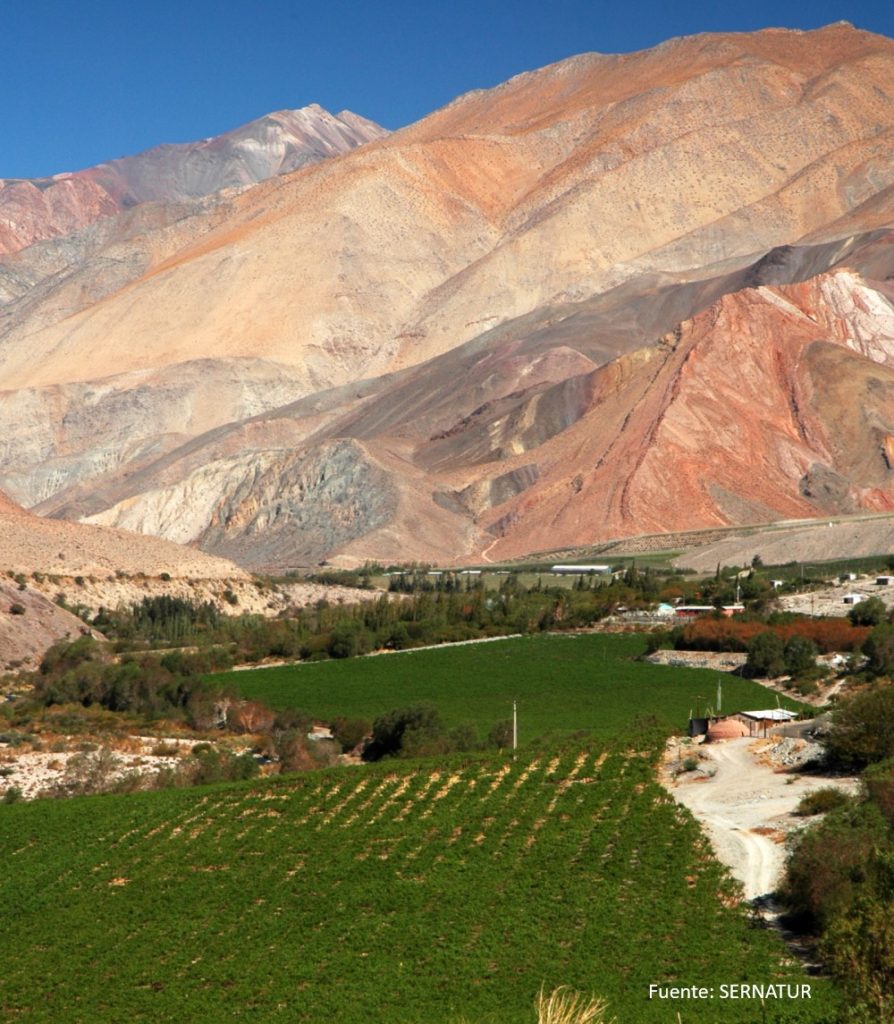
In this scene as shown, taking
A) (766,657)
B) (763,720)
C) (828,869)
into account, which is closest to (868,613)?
(766,657)

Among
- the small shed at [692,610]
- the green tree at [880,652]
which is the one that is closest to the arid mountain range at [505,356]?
the small shed at [692,610]

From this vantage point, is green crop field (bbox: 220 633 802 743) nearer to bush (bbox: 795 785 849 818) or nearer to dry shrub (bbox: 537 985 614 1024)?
bush (bbox: 795 785 849 818)

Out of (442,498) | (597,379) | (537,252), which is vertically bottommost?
(442,498)

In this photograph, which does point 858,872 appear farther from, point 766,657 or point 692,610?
point 692,610

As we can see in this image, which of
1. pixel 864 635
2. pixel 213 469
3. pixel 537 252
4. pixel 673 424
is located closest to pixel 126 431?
pixel 213 469

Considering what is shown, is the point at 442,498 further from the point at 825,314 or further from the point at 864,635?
the point at 864,635

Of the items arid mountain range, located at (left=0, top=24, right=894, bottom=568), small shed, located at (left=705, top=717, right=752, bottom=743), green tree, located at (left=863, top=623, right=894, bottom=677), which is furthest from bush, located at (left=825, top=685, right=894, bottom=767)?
arid mountain range, located at (left=0, top=24, right=894, bottom=568)
